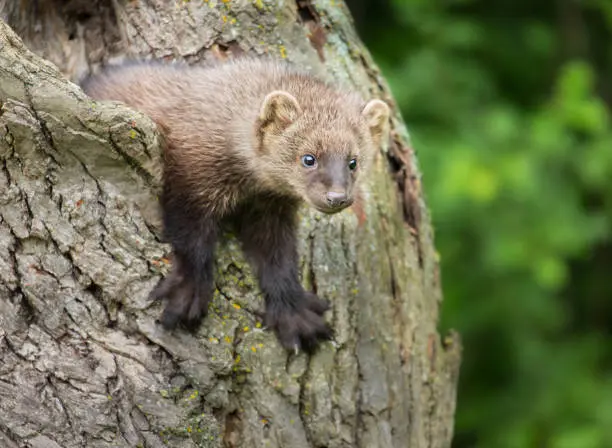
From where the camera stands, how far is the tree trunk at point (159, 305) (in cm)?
383

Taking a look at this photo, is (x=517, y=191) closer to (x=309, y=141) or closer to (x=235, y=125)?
(x=309, y=141)

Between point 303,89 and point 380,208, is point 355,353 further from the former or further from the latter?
point 303,89

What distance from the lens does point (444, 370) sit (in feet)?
16.5

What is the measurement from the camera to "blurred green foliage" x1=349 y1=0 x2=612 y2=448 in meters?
7.13

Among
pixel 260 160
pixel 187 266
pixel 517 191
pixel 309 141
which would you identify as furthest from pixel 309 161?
pixel 517 191

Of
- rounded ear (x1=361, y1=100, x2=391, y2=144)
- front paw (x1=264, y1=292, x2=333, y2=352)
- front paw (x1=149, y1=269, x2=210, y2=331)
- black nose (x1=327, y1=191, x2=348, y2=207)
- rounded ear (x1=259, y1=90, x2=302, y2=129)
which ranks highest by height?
rounded ear (x1=259, y1=90, x2=302, y2=129)

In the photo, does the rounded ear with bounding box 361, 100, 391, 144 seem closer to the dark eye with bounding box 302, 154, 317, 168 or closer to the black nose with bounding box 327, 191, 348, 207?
the dark eye with bounding box 302, 154, 317, 168

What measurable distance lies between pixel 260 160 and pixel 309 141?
267 mm

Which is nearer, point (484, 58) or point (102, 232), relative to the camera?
point (102, 232)

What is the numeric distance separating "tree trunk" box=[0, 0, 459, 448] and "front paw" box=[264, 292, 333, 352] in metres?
0.05

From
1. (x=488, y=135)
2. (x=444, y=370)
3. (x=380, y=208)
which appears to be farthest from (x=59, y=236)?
(x=488, y=135)

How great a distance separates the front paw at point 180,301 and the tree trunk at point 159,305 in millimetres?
48

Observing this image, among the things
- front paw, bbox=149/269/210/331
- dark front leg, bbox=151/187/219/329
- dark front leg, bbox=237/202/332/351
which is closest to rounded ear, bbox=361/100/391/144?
dark front leg, bbox=237/202/332/351

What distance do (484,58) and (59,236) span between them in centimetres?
587
